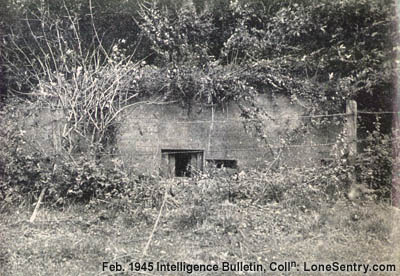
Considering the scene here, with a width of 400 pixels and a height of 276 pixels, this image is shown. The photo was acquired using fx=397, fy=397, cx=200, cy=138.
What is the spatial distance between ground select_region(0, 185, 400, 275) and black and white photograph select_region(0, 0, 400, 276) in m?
0.02

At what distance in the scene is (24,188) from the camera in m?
6.12

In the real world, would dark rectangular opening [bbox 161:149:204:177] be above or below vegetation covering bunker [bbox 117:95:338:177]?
below

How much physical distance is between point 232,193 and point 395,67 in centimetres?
343

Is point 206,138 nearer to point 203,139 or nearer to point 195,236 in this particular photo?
point 203,139

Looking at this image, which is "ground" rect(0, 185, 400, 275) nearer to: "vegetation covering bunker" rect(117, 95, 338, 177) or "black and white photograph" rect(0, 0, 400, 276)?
"black and white photograph" rect(0, 0, 400, 276)

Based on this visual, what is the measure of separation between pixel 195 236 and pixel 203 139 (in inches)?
102

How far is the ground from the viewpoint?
4.25 meters

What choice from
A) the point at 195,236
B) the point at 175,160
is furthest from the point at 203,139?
the point at 195,236

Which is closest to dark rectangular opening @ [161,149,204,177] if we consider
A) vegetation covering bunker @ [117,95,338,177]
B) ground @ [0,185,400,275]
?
vegetation covering bunker @ [117,95,338,177]

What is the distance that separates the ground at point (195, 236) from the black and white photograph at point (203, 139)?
24 millimetres

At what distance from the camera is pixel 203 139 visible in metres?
7.13

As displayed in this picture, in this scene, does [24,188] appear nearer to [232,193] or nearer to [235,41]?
[232,193]

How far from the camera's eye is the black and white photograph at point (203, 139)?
454 cm

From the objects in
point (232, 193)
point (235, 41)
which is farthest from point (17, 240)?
point (235, 41)
